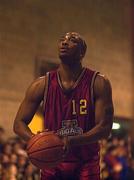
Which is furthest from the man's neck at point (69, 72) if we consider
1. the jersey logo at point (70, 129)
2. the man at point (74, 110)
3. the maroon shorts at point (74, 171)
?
the maroon shorts at point (74, 171)

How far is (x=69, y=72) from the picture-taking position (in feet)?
13.3

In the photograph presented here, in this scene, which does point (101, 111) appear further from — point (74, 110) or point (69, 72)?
point (69, 72)

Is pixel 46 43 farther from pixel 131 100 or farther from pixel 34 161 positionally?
pixel 34 161

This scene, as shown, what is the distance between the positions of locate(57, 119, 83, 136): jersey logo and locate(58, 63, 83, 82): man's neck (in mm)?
377

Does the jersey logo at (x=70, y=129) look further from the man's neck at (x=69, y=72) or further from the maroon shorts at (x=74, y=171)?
the man's neck at (x=69, y=72)

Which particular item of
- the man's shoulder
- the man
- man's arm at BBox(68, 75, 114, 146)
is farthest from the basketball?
the man's shoulder

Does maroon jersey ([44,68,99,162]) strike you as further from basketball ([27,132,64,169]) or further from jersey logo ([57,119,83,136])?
basketball ([27,132,64,169])

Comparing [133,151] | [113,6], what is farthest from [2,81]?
[113,6]

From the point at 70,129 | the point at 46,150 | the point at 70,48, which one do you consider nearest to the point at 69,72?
the point at 70,48

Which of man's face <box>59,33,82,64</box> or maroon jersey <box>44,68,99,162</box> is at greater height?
man's face <box>59,33,82,64</box>

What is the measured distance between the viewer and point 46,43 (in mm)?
12445

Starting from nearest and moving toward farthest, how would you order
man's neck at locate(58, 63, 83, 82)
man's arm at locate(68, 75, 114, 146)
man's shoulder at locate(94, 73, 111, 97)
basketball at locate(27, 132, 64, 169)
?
basketball at locate(27, 132, 64, 169) → man's arm at locate(68, 75, 114, 146) → man's shoulder at locate(94, 73, 111, 97) → man's neck at locate(58, 63, 83, 82)

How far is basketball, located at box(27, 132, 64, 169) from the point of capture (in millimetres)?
3691

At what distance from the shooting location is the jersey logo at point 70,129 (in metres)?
3.85
